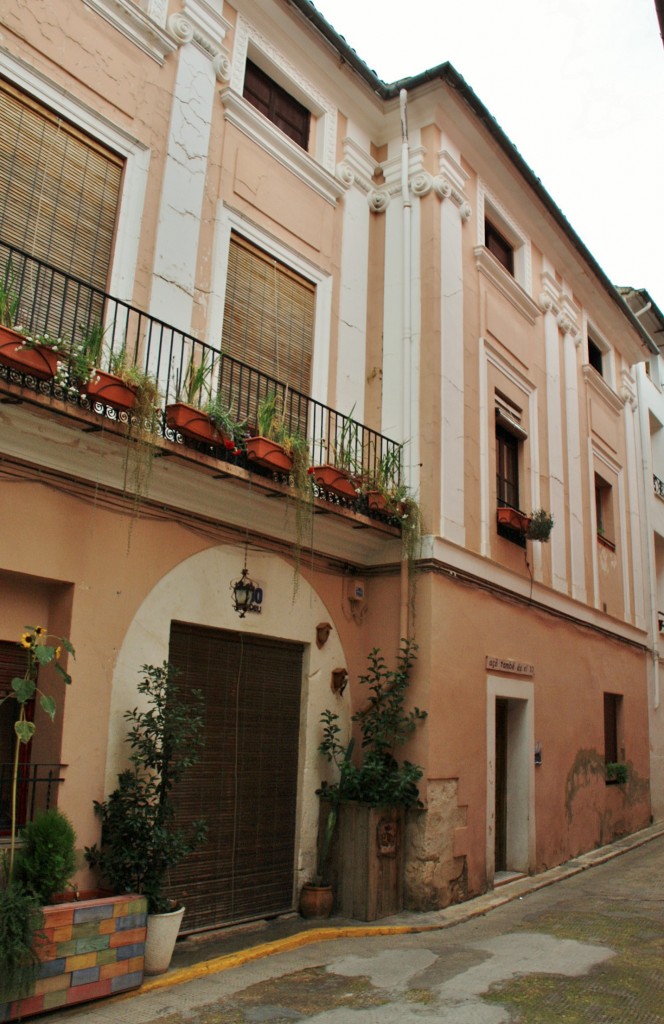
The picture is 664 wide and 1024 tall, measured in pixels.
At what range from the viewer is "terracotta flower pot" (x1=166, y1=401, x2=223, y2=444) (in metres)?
6.73

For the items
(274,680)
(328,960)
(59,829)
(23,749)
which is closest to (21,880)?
(59,829)

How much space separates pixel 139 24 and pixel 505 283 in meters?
5.88

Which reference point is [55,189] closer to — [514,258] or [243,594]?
[243,594]

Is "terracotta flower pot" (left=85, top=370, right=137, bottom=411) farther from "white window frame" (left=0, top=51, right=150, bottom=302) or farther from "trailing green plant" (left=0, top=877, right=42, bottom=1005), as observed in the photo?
Answer: "trailing green plant" (left=0, top=877, right=42, bottom=1005)

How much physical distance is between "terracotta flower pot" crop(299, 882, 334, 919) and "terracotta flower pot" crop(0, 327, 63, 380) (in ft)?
17.2

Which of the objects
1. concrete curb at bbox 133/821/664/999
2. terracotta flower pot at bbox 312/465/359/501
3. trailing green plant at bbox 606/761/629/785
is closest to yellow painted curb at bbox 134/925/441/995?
concrete curb at bbox 133/821/664/999

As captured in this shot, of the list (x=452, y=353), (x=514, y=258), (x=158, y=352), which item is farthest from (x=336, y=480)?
(x=514, y=258)

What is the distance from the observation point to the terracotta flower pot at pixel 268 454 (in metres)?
7.31

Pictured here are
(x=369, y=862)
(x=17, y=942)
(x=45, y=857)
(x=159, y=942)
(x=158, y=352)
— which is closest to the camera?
(x=17, y=942)

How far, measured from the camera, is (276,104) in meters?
9.71

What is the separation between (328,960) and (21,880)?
2687 millimetres

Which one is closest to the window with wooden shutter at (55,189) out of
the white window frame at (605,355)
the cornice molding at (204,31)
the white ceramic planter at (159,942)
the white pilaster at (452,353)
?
the cornice molding at (204,31)

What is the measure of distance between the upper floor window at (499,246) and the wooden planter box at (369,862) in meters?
7.63

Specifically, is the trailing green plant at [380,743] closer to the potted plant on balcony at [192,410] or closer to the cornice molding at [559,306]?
the potted plant on balcony at [192,410]
